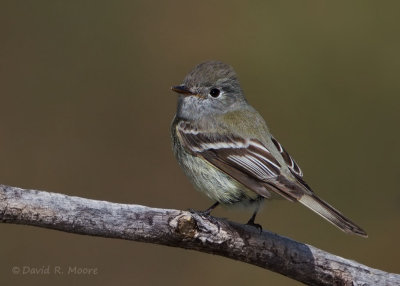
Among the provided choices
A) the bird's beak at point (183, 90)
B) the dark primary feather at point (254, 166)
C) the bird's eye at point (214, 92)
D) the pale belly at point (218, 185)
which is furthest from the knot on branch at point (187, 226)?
the bird's eye at point (214, 92)

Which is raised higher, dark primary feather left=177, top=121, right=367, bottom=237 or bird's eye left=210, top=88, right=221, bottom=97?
bird's eye left=210, top=88, right=221, bottom=97

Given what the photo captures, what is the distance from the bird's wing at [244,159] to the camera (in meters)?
3.86

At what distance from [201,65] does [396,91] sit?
9.38 ft

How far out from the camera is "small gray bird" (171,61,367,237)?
3855 millimetres

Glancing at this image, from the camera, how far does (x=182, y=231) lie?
3.56 meters

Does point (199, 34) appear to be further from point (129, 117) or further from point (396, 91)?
point (396, 91)

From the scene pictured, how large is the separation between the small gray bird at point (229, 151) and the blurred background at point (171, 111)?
41.8 inches

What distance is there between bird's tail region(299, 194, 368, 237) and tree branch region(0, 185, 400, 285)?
31 centimetres

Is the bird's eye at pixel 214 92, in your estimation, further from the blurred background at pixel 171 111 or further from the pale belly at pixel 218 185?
the blurred background at pixel 171 111

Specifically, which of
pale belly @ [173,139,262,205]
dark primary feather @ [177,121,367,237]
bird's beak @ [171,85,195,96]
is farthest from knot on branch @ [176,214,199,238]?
bird's beak @ [171,85,195,96]

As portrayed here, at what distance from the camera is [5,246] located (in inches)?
222

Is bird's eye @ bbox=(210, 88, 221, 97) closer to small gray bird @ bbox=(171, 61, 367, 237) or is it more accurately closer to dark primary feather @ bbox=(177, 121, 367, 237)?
small gray bird @ bbox=(171, 61, 367, 237)

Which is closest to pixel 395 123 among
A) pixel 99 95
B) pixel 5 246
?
pixel 99 95

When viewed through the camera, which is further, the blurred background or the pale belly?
the blurred background
